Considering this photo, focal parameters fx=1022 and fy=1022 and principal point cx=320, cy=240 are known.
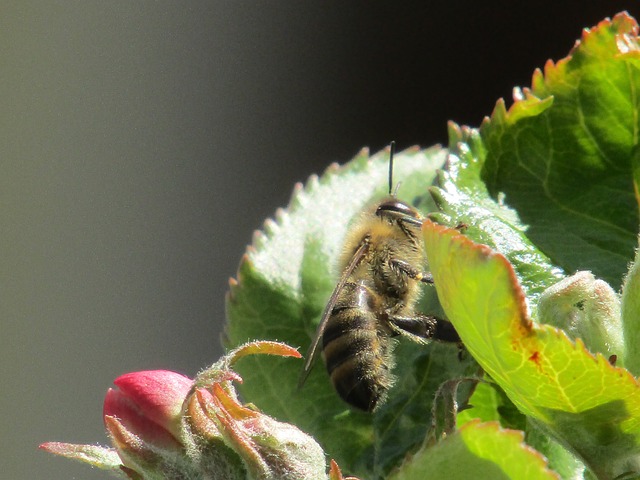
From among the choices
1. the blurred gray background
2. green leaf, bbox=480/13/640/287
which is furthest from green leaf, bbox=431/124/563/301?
the blurred gray background

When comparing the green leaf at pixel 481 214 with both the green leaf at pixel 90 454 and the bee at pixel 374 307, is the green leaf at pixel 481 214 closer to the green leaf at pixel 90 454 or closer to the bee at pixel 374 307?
the bee at pixel 374 307

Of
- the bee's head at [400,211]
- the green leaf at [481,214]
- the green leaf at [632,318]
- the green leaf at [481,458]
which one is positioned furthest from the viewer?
the bee's head at [400,211]

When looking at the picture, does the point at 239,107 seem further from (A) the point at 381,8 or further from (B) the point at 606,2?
(B) the point at 606,2

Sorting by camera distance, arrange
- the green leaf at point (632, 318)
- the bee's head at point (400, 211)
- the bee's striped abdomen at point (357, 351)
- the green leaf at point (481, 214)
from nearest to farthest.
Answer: the green leaf at point (632, 318) → the green leaf at point (481, 214) → the bee's striped abdomen at point (357, 351) → the bee's head at point (400, 211)

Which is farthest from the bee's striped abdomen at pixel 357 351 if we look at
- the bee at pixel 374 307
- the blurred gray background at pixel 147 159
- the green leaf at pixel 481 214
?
the blurred gray background at pixel 147 159

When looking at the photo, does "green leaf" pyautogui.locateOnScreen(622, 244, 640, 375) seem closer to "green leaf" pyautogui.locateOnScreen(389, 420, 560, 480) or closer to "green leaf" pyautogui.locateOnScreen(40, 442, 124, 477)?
"green leaf" pyautogui.locateOnScreen(389, 420, 560, 480)
